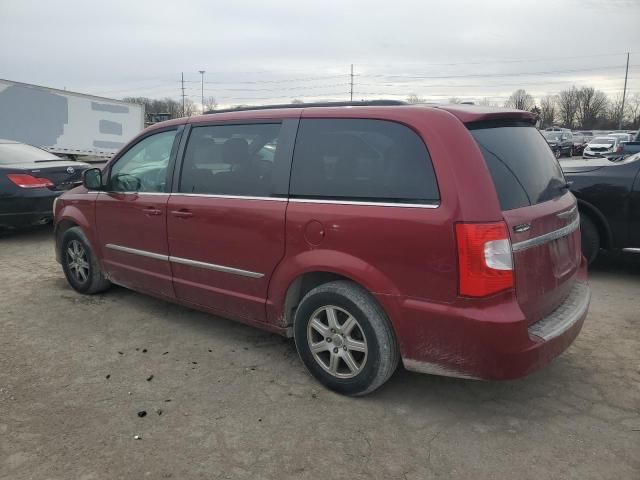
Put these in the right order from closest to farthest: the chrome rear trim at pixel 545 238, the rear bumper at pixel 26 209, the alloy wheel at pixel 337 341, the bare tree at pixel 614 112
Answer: the chrome rear trim at pixel 545 238 < the alloy wheel at pixel 337 341 < the rear bumper at pixel 26 209 < the bare tree at pixel 614 112

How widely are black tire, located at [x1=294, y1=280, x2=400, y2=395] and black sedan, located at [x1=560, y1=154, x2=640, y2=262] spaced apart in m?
3.68

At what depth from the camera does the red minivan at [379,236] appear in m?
2.70

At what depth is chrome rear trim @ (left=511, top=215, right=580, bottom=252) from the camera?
2740mm

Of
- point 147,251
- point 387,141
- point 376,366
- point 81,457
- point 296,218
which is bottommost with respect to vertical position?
point 81,457

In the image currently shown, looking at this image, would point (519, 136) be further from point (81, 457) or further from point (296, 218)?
point (81, 457)

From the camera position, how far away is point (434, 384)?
341 cm

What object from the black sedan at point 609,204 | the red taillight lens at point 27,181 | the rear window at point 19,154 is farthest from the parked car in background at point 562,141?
the red taillight lens at point 27,181

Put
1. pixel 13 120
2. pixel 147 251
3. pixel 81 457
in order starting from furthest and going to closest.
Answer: pixel 13 120 → pixel 147 251 → pixel 81 457

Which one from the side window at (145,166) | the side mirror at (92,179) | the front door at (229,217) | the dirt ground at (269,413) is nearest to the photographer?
the dirt ground at (269,413)

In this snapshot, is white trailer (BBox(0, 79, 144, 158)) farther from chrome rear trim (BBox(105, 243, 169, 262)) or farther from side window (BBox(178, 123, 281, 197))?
side window (BBox(178, 123, 281, 197))

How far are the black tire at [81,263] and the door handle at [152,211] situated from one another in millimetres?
1090

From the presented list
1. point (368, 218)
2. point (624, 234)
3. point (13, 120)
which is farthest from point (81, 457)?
point (13, 120)

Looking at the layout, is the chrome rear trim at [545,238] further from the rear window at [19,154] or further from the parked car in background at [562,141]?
the parked car in background at [562,141]

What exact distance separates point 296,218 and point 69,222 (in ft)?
10.2
